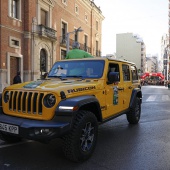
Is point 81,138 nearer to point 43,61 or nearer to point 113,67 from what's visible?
point 113,67

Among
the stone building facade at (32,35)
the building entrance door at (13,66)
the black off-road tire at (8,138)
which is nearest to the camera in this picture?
the black off-road tire at (8,138)

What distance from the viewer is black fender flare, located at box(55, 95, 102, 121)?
12.2ft

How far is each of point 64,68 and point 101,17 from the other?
38.4 m

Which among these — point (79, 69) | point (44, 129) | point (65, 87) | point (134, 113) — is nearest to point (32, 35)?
point (134, 113)

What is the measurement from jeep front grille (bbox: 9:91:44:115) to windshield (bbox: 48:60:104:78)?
1.51m

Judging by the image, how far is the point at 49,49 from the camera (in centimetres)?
2453

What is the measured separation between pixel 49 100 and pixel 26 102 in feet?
1.36

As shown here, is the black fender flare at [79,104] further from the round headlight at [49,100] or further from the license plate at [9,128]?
the license plate at [9,128]

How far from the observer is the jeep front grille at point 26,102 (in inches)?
152

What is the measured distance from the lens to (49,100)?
385 centimetres

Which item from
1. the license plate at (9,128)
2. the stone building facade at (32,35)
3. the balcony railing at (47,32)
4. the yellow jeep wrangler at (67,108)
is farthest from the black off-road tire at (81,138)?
the balcony railing at (47,32)

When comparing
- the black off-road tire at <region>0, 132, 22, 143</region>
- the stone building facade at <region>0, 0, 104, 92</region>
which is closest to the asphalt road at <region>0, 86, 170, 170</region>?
the black off-road tire at <region>0, 132, 22, 143</region>

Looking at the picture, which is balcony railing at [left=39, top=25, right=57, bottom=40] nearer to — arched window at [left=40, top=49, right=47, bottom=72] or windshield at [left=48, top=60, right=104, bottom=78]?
arched window at [left=40, top=49, right=47, bottom=72]

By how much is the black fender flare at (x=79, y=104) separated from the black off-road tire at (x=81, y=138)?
190 millimetres
